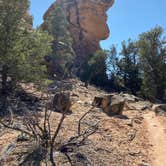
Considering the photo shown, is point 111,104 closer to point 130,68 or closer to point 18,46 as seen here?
point 18,46

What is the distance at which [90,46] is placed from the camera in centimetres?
5003

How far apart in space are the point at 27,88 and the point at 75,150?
11.2 meters

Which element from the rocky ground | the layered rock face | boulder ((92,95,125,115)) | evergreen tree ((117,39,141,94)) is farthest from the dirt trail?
the layered rock face

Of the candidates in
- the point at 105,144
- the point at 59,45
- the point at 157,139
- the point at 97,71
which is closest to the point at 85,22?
the point at 97,71

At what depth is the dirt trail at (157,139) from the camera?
29.8ft

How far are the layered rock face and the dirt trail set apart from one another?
3372cm

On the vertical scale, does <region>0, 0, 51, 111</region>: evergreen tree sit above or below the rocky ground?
above

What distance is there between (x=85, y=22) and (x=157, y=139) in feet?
130

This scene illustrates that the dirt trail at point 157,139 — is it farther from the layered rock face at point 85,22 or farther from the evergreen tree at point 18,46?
the layered rock face at point 85,22

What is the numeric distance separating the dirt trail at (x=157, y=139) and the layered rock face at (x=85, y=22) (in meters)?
33.7

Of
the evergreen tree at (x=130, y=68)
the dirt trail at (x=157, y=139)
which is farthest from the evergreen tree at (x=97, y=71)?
the dirt trail at (x=157, y=139)

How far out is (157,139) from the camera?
11570 mm

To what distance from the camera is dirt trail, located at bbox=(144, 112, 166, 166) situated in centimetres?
908

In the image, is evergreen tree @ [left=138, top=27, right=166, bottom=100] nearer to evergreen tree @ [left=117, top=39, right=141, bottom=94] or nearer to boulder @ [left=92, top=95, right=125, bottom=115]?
evergreen tree @ [left=117, top=39, right=141, bottom=94]
